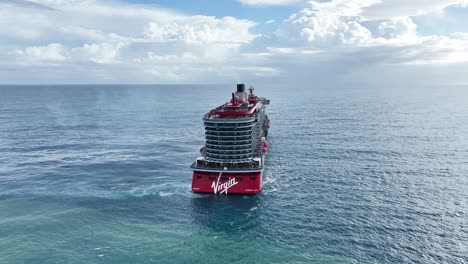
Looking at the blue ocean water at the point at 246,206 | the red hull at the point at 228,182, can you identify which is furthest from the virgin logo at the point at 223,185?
the blue ocean water at the point at 246,206

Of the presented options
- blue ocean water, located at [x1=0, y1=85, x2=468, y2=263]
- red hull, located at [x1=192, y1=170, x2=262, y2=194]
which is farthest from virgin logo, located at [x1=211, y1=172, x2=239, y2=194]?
blue ocean water, located at [x1=0, y1=85, x2=468, y2=263]

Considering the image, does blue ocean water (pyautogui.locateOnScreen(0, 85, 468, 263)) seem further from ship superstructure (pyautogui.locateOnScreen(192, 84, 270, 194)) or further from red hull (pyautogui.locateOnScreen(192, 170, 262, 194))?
ship superstructure (pyautogui.locateOnScreen(192, 84, 270, 194))

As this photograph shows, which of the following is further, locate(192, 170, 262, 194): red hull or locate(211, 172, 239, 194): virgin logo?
locate(211, 172, 239, 194): virgin logo

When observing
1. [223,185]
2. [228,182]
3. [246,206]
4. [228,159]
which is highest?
[228,159]

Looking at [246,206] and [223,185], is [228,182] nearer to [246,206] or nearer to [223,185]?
[223,185]

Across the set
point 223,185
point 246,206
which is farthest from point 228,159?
point 246,206

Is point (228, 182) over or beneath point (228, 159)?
beneath

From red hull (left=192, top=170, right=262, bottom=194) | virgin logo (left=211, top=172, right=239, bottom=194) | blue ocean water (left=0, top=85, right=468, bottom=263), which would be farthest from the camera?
virgin logo (left=211, top=172, right=239, bottom=194)

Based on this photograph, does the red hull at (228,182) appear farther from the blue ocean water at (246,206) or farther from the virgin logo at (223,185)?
the blue ocean water at (246,206)

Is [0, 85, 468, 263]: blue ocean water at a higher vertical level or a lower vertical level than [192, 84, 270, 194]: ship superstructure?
lower

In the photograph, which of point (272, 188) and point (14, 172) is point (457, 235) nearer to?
point (272, 188)
